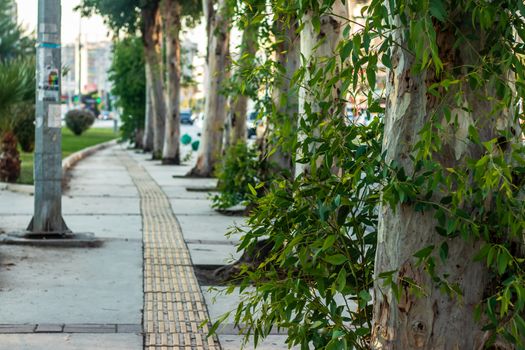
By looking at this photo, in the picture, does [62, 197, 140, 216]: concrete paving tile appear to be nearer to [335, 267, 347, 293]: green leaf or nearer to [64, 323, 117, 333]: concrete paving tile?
[64, 323, 117, 333]: concrete paving tile

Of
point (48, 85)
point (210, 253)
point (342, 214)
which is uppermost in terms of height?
point (48, 85)

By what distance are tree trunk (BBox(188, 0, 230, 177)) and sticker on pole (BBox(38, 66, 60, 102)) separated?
35.0 ft

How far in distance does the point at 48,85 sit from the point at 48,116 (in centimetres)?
32

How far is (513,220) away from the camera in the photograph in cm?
423

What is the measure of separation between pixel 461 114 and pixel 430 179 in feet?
1.16

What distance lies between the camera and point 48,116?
11.5 m

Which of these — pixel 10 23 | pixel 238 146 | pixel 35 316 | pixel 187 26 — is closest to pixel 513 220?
pixel 35 316

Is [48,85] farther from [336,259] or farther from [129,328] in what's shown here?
[336,259]

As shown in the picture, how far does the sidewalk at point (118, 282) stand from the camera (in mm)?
6926

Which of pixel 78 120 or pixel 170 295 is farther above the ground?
→ pixel 170 295

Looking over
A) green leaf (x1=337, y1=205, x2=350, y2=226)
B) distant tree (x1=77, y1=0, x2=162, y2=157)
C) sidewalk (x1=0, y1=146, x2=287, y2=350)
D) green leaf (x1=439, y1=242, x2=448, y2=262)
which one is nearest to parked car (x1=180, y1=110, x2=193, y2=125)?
distant tree (x1=77, y1=0, x2=162, y2=157)

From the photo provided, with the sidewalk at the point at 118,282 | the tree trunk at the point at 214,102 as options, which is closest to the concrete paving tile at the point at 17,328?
the sidewalk at the point at 118,282

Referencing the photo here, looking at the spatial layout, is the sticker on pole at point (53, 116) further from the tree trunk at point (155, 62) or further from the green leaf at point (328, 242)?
the tree trunk at point (155, 62)

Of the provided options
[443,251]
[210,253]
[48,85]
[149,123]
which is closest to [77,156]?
[149,123]
